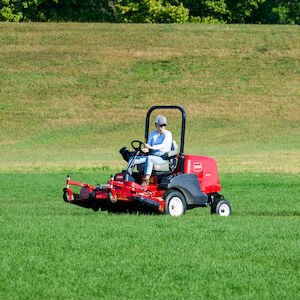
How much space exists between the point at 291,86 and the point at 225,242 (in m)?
52.2

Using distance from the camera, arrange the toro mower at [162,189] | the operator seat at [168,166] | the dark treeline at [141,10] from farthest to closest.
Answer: the dark treeline at [141,10]
the operator seat at [168,166]
the toro mower at [162,189]

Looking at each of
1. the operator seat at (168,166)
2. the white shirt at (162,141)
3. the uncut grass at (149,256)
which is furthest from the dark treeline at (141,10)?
the uncut grass at (149,256)

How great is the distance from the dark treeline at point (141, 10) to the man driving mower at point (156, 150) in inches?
2367

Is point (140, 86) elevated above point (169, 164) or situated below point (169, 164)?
above

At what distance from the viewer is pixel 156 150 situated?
18.9 m

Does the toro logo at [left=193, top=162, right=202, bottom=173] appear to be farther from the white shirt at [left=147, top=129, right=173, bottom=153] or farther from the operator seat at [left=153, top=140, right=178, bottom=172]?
the white shirt at [left=147, top=129, right=173, bottom=153]

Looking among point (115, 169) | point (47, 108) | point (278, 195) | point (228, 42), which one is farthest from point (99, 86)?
point (278, 195)

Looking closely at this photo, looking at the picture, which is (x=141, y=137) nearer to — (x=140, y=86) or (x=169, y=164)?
(x=140, y=86)

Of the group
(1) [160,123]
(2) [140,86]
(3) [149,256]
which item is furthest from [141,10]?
(3) [149,256]

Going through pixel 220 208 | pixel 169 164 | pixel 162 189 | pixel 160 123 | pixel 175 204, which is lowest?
pixel 220 208

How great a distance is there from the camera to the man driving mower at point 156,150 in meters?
18.6

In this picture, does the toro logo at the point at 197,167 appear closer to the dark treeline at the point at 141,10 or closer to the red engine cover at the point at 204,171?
the red engine cover at the point at 204,171

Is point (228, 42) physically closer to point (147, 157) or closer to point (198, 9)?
point (198, 9)

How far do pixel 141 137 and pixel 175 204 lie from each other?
3487 centimetres
